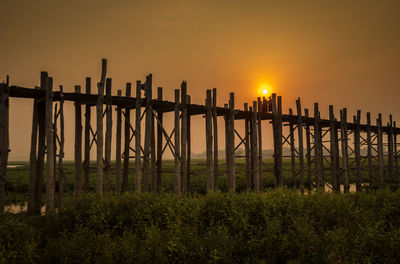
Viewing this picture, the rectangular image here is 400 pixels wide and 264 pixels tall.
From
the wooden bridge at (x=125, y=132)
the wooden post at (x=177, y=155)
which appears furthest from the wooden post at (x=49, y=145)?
the wooden post at (x=177, y=155)

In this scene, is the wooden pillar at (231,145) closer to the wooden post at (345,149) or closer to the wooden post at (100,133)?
the wooden post at (100,133)

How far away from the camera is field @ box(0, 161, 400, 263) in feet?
21.3

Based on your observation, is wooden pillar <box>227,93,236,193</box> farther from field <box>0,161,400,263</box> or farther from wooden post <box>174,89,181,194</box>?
field <box>0,161,400,263</box>

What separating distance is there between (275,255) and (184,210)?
2.69 metres

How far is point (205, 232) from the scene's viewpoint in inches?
307

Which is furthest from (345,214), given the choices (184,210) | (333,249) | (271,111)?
(271,111)

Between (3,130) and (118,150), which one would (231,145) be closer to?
(118,150)

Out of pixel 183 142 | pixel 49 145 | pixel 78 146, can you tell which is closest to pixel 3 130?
pixel 49 145

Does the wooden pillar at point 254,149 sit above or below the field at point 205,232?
above

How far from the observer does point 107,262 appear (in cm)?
606

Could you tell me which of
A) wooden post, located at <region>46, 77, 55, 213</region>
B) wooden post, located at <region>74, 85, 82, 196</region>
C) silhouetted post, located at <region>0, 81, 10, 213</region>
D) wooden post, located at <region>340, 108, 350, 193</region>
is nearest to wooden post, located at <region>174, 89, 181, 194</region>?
wooden post, located at <region>74, 85, 82, 196</region>

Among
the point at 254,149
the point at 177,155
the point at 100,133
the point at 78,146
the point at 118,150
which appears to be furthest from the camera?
the point at 254,149

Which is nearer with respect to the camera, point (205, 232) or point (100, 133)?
point (205, 232)

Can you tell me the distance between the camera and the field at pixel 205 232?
6490 millimetres
